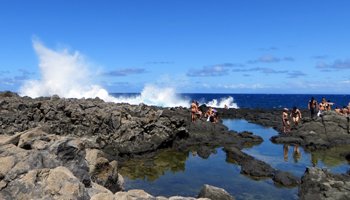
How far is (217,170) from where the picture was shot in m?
26.5

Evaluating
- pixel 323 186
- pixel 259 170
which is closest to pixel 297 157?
pixel 259 170

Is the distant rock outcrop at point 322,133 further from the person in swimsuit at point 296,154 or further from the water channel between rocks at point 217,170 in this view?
the water channel between rocks at point 217,170

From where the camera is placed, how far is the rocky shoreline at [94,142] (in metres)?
10.3

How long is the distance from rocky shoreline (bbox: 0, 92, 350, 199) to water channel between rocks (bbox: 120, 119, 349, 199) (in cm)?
103

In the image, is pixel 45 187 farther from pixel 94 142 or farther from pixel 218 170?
pixel 218 170

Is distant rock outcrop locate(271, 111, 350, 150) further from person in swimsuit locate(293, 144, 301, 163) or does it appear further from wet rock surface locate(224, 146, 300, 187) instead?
wet rock surface locate(224, 146, 300, 187)

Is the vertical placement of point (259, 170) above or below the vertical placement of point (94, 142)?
below

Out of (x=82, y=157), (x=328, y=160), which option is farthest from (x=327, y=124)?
(x=82, y=157)

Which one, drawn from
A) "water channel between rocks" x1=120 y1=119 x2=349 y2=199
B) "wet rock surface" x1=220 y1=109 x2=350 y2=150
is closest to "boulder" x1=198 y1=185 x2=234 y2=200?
"water channel between rocks" x1=120 y1=119 x2=349 y2=199

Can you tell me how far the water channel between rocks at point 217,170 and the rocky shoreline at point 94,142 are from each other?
1.03m

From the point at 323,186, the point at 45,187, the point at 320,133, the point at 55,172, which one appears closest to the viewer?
the point at 45,187

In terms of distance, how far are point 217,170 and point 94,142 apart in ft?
26.0

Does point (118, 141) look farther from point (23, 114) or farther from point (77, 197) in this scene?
point (77, 197)

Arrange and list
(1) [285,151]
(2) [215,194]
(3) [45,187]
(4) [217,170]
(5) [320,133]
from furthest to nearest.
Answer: (5) [320,133]
(1) [285,151]
(4) [217,170]
(2) [215,194]
(3) [45,187]
